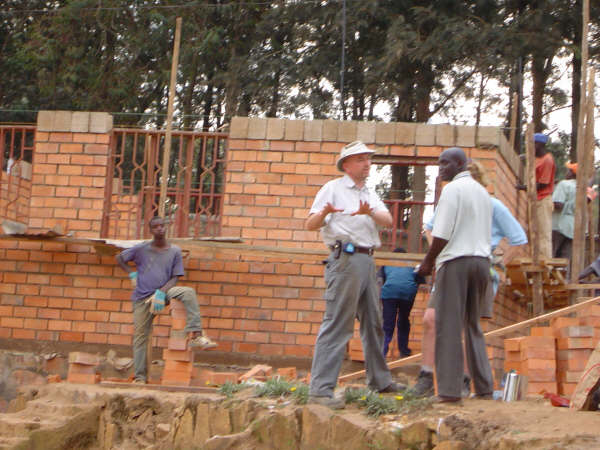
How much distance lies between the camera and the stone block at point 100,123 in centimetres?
978

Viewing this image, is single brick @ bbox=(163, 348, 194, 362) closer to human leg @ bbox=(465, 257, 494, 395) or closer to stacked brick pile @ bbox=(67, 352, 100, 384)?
stacked brick pile @ bbox=(67, 352, 100, 384)

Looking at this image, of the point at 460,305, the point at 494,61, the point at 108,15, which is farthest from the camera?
the point at 108,15

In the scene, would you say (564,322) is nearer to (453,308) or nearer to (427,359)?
(427,359)

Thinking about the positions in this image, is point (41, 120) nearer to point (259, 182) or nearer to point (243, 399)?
point (259, 182)

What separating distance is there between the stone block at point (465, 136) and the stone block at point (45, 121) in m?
4.18

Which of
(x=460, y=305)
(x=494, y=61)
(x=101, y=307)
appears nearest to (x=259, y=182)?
(x=101, y=307)

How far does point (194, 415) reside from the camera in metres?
6.81

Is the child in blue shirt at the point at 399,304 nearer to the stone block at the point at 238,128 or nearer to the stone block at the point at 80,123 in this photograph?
the stone block at the point at 238,128

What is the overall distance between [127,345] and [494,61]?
30.1 feet

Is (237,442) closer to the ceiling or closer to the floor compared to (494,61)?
closer to the floor

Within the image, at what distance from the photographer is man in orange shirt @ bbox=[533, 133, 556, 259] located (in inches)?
392

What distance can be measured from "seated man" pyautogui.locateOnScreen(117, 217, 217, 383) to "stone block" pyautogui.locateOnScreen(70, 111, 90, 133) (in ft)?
5.50

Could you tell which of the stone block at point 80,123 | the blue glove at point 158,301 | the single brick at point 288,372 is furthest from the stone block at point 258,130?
the single brick at point 288,372

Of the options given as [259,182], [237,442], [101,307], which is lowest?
[237,442]
